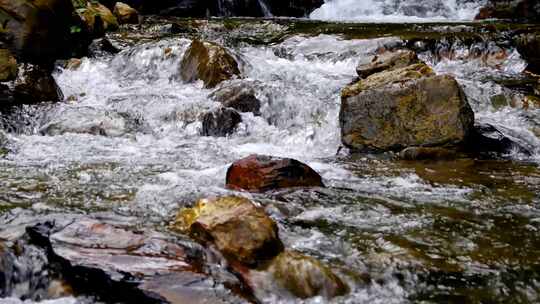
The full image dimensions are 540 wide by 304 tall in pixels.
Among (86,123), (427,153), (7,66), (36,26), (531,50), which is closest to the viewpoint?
(427,153)

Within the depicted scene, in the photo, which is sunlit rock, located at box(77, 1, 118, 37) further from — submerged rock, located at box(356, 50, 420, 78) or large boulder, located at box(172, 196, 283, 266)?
large boulder, located at box(172, 196, 283, 266)

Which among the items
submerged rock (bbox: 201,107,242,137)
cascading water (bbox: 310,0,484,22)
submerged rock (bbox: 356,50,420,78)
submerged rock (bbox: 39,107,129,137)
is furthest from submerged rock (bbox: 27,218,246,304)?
cascading water (bbox: 310,0,484,22)

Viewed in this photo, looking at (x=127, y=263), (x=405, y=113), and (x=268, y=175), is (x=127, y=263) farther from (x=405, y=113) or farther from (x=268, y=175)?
(x=405, y=113)

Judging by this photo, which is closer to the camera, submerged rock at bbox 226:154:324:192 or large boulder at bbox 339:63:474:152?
submerged rock at bbox 226:154:324:192

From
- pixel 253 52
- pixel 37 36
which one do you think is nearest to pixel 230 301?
pixel 37 36

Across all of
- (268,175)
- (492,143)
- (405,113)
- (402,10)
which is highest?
(402,10)

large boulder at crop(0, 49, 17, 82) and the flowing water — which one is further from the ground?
large boulder at crop(0, 49, 17, 82)

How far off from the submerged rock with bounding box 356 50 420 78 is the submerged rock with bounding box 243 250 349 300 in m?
5.87

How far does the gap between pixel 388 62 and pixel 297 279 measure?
6.22 metres

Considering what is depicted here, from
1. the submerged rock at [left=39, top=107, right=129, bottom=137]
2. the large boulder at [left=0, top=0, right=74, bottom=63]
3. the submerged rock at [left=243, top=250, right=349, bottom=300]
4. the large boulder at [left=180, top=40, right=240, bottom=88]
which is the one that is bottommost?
the submerged rock at [left=243, top=250, right=349, bottom=300]

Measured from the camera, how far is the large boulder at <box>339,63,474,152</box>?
698cm

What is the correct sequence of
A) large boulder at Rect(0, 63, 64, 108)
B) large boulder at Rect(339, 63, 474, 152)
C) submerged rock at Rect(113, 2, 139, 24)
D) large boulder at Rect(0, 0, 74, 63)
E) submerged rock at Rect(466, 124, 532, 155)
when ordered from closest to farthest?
large boulder at Rect(339, 63, 474, 152) < submerged rock at Rect(466, 124, 532, 155) < large boulder at Rect(0, 63, 64, 108) < large boulder at Rect(0, 0, 74, 63) < submerged rock at Rect(113, 2, 139, 24)

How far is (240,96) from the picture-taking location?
874 centimetres

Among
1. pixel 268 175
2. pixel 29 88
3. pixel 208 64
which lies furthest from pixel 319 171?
pixel 29 88
